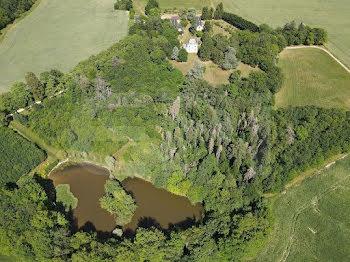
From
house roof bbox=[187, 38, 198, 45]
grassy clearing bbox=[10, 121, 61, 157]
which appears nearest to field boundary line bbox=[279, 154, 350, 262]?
grassy clearing bbox=[10, 121, 61, 157]

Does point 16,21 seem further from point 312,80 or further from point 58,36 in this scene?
point 312,80

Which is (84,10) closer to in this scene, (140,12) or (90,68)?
(140,12)

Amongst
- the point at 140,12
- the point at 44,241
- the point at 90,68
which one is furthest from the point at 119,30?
the point at 44,241

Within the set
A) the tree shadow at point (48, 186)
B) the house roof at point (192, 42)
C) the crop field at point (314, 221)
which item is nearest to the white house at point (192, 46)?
the house roof at point (192, 42)

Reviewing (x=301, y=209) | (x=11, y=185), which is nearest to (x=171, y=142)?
(x=301, y=209)

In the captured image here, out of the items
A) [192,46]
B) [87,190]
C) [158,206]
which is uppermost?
[192,46]
